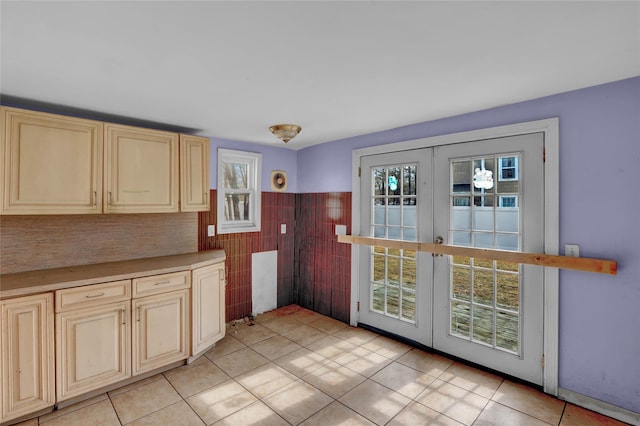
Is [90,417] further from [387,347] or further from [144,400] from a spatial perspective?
[387,347]

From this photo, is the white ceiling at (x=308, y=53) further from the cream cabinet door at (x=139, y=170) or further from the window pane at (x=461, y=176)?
the window pane at (x=461, y=176)

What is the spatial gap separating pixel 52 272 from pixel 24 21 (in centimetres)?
190

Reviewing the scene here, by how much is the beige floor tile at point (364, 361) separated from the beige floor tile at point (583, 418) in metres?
1.28

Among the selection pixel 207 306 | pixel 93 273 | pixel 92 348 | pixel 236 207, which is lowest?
pixel 92 348

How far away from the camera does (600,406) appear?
2.13 metres

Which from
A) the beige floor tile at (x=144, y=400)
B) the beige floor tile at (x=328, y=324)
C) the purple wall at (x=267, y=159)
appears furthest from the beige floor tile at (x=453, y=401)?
the purple wall at (x=267, y=159)

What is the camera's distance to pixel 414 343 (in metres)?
3.16

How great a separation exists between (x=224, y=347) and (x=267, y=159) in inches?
90.5

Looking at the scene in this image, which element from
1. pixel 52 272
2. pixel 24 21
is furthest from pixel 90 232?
pixel 24 21

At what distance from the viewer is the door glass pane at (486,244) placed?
254 centimetres

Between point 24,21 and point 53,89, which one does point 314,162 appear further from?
point 24,21

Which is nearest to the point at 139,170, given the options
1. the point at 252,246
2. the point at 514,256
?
the point at 252,246

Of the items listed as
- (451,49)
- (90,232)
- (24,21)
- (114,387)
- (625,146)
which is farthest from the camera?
(90,232)

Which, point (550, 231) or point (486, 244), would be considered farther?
point (486, 244)
